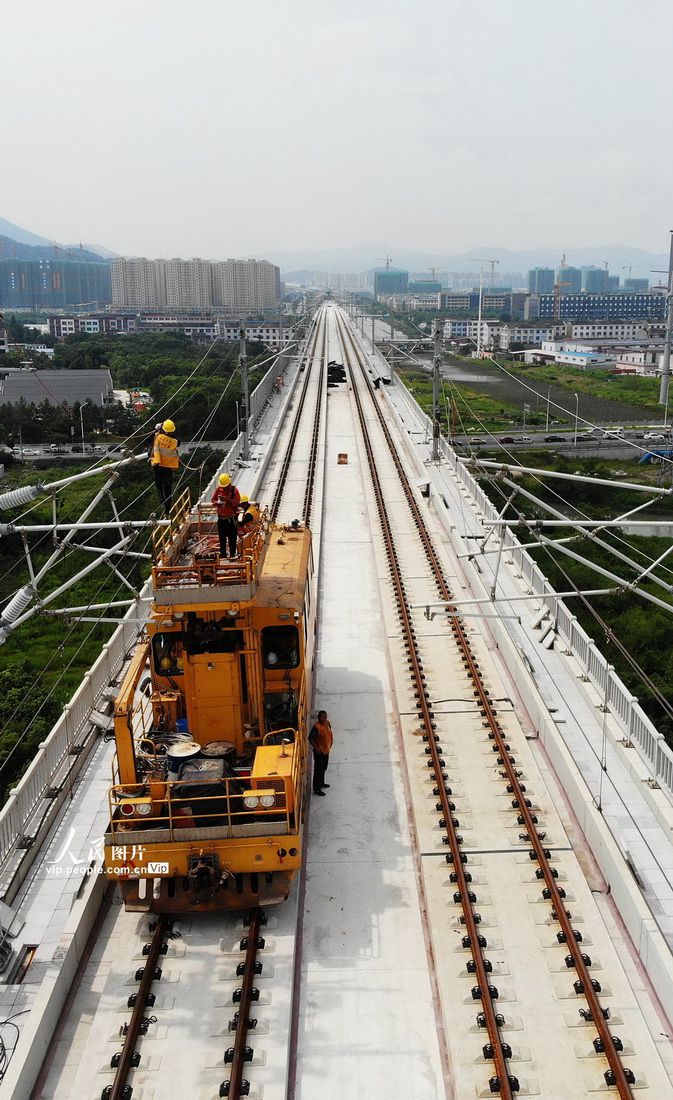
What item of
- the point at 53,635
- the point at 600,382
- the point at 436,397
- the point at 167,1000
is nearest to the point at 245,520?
the point at 167,1000

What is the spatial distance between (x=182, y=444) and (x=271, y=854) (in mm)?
48402

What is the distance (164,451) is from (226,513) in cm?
326

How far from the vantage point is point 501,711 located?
559 inches

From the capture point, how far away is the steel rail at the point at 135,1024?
7.21m

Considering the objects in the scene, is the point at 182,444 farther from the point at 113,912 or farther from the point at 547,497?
the point at 113,912

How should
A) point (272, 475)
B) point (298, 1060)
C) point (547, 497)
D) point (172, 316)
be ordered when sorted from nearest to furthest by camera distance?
point (298, 1060) → point (272, 475) → point (547, 497) → point (172, 316)

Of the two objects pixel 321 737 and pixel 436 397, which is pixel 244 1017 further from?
pixel 436 397

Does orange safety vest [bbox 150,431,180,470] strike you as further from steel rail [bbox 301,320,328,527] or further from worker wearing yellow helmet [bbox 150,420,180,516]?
steel rail [bbox 301,320,328,527]

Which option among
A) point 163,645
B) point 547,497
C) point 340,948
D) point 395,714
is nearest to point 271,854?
point 340,948

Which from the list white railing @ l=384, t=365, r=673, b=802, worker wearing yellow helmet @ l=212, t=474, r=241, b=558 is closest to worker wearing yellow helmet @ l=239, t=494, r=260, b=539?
worker wearing yellow helmet @ l=212, t=474, r=241, b=558

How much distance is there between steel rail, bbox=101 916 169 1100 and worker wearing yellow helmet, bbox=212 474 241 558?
13.9ft

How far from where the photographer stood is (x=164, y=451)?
13.7 m

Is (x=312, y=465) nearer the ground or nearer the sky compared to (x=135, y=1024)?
nearer the sky

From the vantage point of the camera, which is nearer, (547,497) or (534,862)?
(534,862)
